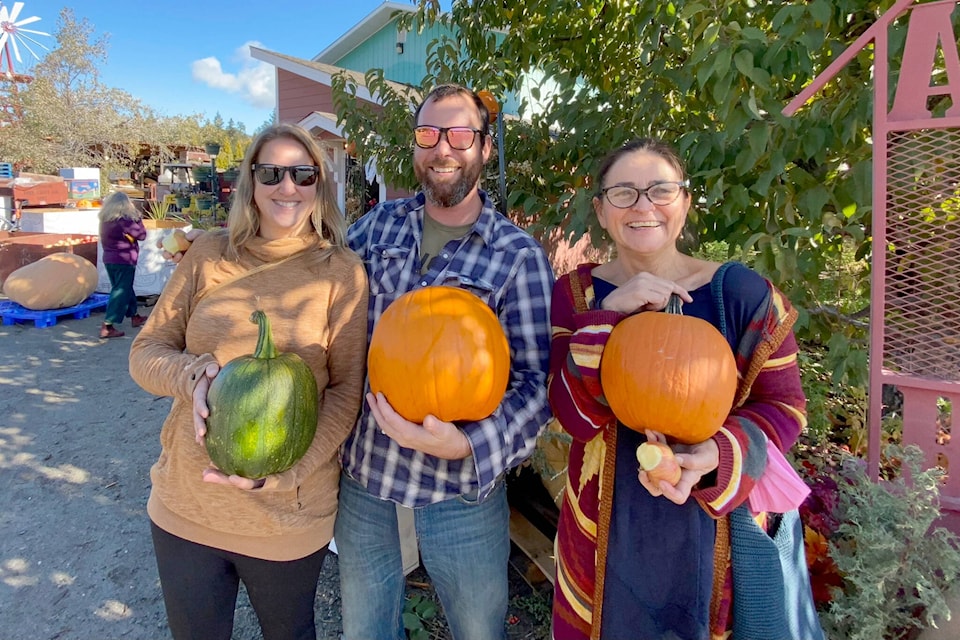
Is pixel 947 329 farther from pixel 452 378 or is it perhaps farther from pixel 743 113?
pixel 452 378

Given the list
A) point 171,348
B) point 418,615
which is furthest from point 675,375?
point 418,615

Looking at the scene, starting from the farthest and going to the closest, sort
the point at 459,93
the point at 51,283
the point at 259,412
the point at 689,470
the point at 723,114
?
the point at 51,283
the point at 723,114
the point at 459,93
the point at 259,412
the point at 689,470

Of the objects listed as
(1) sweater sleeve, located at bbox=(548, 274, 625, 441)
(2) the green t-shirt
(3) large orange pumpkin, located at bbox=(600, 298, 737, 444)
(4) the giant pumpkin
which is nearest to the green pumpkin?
(2) the green t-shirt

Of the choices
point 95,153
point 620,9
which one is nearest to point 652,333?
point 620,9

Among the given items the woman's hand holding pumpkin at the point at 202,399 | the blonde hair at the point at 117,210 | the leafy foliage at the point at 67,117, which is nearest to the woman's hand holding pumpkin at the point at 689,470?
the woman's hand holding pumpkin at the point at 202,399

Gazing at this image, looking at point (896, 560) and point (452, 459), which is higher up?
point (452, 459)

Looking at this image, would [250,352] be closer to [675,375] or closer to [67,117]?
[675,375]

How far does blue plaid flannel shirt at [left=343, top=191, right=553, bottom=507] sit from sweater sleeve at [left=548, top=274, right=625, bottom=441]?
0.15 m

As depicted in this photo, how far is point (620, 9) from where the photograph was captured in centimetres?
316

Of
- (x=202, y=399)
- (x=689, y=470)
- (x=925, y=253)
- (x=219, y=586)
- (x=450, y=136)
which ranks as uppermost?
(x=450, y=136)

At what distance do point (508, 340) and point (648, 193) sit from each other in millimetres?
621

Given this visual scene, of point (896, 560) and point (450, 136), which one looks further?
point (450, 136)

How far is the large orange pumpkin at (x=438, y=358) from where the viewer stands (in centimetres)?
144

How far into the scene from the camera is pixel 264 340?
1.55 metres
